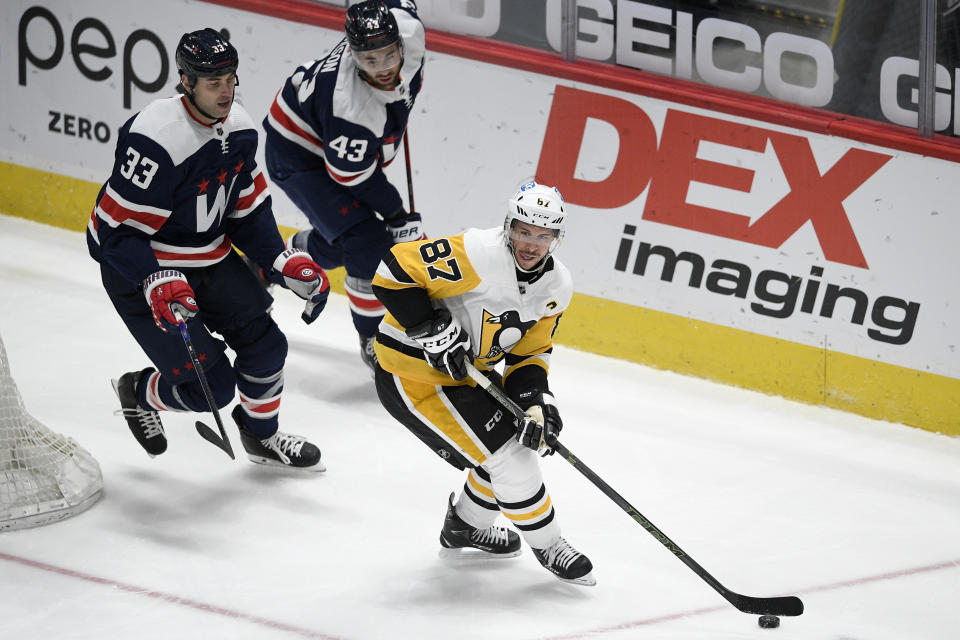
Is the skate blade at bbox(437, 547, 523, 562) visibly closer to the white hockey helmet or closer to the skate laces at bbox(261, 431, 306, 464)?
the skate laces at bbox(261, 431, 306, 464)

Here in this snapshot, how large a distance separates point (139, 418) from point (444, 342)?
4.00 ft

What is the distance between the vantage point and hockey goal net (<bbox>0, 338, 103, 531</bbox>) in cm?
317

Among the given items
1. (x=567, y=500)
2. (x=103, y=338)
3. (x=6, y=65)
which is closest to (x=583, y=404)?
(x=567, y=500)

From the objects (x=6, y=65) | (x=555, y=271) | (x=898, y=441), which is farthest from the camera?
(x=6, y=65)

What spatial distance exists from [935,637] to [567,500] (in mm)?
1145

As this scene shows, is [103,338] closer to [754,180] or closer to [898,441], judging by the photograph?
[754,180]

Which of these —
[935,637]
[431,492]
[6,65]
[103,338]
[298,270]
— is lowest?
[935,637]

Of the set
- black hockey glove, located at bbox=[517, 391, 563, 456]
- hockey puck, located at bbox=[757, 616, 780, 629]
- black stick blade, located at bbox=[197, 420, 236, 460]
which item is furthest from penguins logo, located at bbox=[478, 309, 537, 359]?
hockey puck, located at bbox=[757, 616, 780, 629]

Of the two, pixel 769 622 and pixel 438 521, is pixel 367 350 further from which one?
pixel 769 622

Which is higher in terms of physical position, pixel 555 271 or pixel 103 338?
pixel 555 271

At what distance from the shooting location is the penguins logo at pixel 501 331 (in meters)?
2.92

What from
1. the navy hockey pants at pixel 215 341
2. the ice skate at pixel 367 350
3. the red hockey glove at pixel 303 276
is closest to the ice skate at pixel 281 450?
the navy hockey pants at pixel 215 341

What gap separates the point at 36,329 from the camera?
4.44m

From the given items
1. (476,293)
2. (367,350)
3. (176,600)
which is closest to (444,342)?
(476,293)
